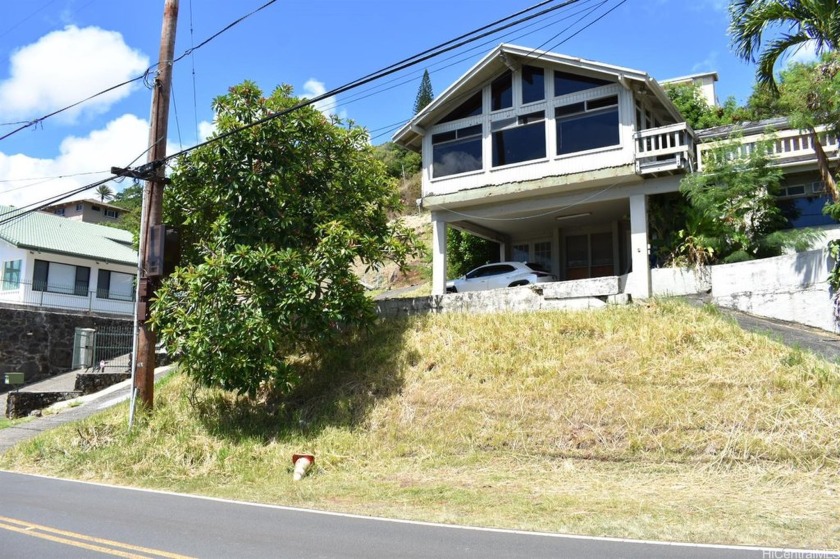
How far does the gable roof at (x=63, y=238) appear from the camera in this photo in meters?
29.4

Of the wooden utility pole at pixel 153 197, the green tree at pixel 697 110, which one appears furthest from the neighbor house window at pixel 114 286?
the green tree at pixel 697 110

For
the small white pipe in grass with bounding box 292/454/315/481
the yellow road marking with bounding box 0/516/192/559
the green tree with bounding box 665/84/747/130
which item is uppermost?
the green tree with bounding box 665/84/747/130

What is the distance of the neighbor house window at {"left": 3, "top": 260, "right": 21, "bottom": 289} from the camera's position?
2912cm

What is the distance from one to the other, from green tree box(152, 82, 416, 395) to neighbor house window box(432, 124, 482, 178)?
544 cm

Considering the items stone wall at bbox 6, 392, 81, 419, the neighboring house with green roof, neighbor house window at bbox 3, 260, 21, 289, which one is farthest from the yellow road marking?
neighbor house window at bbox 3, 260, 21, 289

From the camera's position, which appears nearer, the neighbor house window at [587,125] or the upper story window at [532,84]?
the neighbor house window at [587,125]

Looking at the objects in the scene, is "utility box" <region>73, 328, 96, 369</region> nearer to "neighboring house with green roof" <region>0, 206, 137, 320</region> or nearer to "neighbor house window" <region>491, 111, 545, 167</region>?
"neighboring house with green roof" <region>0, 206, 137, 320</region>

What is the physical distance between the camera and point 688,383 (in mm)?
11414

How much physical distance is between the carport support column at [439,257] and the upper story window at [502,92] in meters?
4.04

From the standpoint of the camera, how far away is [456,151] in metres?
21.4

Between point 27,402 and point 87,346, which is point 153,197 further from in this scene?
point 87,346

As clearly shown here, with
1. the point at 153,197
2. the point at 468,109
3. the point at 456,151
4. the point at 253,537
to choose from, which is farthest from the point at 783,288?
the point at 153,197

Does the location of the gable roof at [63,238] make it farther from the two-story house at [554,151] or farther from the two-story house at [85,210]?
the two-story house at [85,210]

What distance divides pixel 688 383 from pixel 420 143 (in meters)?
14.5
